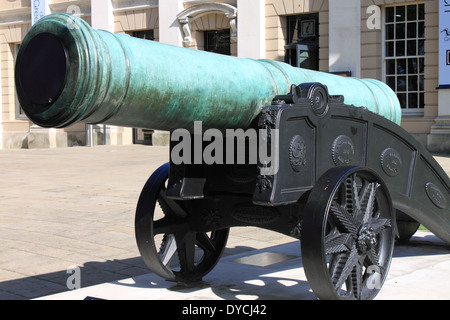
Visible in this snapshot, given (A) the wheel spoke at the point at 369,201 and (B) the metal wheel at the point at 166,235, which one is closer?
(A) the wheel spoke at the point at 369,201

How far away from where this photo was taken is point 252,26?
61.4 ft

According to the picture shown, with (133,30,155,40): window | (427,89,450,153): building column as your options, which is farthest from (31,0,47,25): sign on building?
(427,89,450,153): building column

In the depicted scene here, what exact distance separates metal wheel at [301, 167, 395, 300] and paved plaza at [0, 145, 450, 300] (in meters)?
0.33

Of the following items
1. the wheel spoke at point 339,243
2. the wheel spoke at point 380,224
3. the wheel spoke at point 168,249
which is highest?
the wheel spoke at point 380,224

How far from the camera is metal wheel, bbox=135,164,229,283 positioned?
4223mm

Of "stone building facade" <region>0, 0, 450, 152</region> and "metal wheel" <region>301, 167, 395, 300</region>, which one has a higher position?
"stone building facade" <region>0, 0, 450, 152</region>

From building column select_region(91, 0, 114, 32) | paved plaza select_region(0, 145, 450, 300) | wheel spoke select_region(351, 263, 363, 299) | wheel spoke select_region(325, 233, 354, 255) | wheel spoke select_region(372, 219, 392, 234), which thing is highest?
building column select_region(91, 0, 114, 32)

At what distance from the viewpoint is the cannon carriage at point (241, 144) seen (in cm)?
305

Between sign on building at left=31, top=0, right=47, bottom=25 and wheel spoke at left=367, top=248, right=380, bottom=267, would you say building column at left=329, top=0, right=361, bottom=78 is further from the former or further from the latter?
wheel spoke at left=367, top=248, right=380, bottom=267

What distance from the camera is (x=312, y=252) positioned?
3529 mm

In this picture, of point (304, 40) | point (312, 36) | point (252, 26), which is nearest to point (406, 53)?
point (312, 36)

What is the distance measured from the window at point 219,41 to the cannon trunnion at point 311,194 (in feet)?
51.4

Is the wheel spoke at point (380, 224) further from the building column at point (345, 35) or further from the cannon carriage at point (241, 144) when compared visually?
the building column at point (345, 35)

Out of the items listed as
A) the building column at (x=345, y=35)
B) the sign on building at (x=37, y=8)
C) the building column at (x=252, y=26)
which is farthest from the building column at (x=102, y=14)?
the building column at (x=345, y=35)
